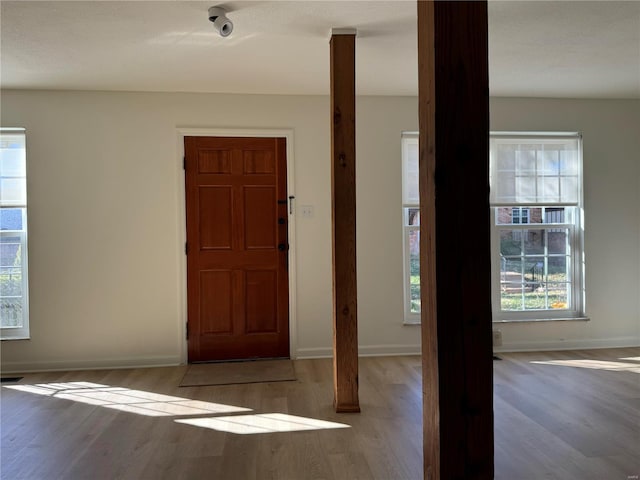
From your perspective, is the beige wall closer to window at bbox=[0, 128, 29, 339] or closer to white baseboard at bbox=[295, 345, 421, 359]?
white baseboard at bbox=[295, 345, 421, 359]

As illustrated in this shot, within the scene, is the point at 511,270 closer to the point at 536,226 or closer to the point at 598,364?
the point at 536,226

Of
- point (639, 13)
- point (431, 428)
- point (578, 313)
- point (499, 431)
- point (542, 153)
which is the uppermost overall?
point (639, 13)

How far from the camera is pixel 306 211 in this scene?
4305mm

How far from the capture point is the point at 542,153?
4.57 metres

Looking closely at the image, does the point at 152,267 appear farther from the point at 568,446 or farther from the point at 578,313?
the point at 578,313

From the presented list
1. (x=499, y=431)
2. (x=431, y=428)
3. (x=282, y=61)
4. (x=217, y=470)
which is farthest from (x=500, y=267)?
(x=431, y=428)

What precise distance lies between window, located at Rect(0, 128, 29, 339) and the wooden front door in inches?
59.0

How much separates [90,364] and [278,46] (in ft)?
10.8

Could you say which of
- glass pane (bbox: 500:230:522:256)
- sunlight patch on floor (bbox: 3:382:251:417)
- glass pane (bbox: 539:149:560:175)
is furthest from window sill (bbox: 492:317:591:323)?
sunlight patch on floor (bbox: 3:382:251:417)

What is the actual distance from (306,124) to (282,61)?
966 mm

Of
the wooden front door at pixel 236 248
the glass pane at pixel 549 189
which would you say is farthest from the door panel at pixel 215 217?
the glass pane at pixel 549 189

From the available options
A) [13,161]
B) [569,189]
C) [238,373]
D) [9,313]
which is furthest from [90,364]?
[569,189]

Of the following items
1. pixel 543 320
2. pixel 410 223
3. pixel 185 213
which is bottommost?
pixel 543 320

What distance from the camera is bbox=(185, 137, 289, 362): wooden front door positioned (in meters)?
4.23
